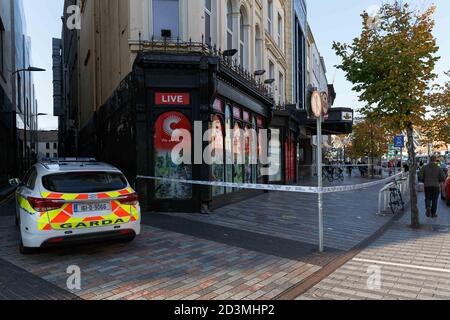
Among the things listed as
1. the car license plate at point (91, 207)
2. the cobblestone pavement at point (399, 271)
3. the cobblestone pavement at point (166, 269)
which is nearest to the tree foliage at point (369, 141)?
the cobblestone pavement at point (399, 271)

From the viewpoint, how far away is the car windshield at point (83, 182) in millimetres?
5922

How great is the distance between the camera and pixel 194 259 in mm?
6086

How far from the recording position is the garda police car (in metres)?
5.64

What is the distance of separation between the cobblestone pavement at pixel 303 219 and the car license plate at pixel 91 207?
3.57 meters

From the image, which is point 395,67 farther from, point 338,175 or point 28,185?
point 338,175

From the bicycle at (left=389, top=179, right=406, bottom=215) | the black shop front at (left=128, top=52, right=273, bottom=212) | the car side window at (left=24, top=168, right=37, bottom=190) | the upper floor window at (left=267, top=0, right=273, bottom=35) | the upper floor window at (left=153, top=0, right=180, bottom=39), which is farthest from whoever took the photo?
the upper floor window at (left=267, top=0, right=273, bottom=35)

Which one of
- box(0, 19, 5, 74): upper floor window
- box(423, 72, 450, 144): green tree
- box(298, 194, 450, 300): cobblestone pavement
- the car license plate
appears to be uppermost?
box(0, 19, 5, 74): upper floor window

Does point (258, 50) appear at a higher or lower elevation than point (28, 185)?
higher

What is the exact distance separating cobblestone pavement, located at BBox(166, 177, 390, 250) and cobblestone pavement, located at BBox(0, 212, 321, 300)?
5.96 feet

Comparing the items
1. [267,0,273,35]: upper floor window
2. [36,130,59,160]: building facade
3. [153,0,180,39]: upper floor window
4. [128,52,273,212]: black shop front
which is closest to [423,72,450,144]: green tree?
[128,52,273,212]: black shop front

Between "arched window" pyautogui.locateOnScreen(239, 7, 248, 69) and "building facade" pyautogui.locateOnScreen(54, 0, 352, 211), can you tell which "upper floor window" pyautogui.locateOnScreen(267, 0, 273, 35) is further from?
"arched window" pyautogui.locateOnScreen(239, 7, 248, 69)

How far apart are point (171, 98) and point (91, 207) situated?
539 centimetres

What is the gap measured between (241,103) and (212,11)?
10.8 feet

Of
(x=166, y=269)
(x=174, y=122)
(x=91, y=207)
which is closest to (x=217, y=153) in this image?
(x=174, y=122)
